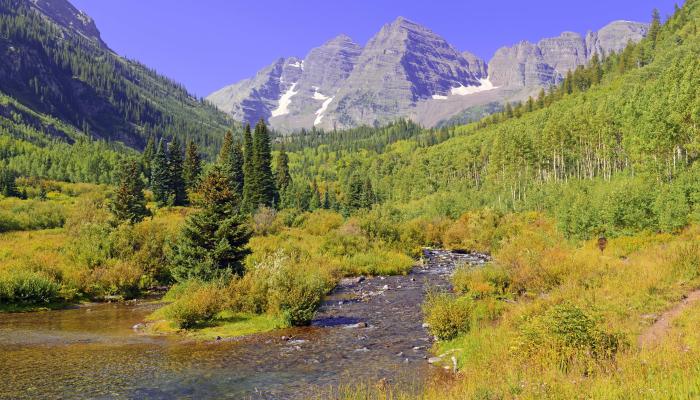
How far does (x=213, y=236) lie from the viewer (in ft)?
98.7

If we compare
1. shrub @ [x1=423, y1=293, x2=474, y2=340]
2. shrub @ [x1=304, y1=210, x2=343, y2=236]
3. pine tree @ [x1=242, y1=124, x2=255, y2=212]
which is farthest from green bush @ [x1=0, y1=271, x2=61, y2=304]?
pine tree @ [x1=242, y1=124, x2=255, y2=212]

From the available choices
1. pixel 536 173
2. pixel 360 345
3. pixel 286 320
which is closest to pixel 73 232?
pixel 286 320

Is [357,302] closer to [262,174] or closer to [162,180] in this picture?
[262,174]

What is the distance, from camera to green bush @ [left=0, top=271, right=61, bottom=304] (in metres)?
28.2

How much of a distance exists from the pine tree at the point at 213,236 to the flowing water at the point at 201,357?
14.7 ft

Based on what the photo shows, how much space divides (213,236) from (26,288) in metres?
11.5

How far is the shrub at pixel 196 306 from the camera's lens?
924 inches

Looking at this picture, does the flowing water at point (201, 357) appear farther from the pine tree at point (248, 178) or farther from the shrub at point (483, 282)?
the pine tree at point (248, 178)

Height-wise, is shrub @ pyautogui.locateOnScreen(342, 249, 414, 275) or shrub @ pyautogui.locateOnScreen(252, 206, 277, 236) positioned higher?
shrub @ pyautogui.locateOnScreen(252, 206, 277, 236)

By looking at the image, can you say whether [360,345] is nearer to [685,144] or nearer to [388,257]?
[388,257]

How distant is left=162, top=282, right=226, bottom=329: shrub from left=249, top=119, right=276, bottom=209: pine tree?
50.1 m

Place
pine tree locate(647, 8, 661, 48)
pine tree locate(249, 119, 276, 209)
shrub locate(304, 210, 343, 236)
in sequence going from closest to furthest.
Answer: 1. shrub locate(304, 210, 343, 236)
2. pine tree locate(249, 119, 276, 209)
3. pine tree locate(647, 8, 661, 48)

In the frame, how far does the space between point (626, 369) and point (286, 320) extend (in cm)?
1661

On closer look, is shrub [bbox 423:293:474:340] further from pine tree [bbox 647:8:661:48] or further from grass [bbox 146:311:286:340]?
pine tree [bbox 647:8:661:48]
